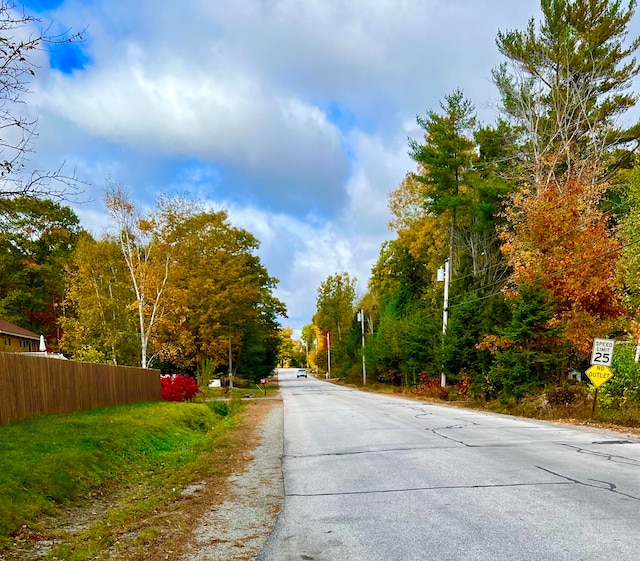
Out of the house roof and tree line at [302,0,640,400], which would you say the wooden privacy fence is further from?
the house roof

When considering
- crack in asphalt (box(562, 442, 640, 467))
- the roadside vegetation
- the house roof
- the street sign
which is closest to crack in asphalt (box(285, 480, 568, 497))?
the roadside vegetation

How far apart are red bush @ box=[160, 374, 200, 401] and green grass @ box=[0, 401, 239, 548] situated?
964cm

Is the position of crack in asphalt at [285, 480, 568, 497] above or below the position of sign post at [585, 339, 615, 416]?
below

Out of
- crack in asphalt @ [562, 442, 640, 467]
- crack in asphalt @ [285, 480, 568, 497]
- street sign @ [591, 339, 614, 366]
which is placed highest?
street sign @ [591, 339, 614, 366]

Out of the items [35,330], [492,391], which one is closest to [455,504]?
[492,391]

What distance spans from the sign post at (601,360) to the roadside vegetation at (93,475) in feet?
36.8

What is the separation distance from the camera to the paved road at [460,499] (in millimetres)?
4867

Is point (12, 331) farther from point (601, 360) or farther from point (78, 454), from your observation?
point (601, 360)

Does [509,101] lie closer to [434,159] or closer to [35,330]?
[434,159]

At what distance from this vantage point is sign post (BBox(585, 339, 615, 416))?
54.4 feet

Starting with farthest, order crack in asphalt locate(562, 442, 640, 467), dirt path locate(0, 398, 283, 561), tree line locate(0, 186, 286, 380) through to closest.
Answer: tree line locate(0, 186, 286, 380)
crack in asphalt locate(562, 442, 640, 467)
dirt path locate(0, 398, 283, 561)

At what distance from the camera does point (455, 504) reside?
638cm

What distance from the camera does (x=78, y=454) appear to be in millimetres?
9125

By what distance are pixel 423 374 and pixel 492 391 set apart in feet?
32.5
